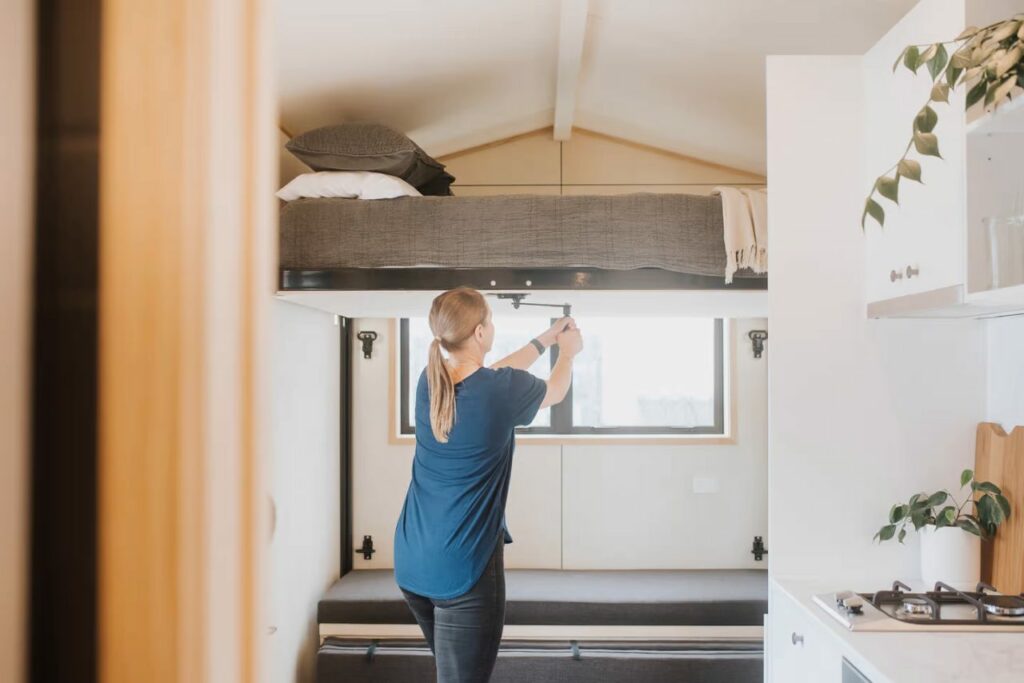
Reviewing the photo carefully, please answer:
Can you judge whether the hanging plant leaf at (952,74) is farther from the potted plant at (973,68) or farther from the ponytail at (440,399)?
the ponytail at (440,399)

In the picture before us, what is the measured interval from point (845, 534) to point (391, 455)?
243 cm

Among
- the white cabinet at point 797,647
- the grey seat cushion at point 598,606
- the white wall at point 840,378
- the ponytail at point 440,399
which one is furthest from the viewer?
the grey seat cushion at point 598,606

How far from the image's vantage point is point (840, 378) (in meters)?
2.20

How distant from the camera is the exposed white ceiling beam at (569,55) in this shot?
2396 mm

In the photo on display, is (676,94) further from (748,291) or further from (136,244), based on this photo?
(136,244)

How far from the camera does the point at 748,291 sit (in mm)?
2676

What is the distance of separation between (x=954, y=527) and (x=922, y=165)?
916mm

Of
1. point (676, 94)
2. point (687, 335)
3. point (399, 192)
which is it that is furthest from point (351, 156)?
point (687, 335)

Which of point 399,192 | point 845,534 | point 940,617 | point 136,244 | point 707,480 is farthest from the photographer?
point 707,480

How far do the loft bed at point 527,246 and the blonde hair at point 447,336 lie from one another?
26 centimetres

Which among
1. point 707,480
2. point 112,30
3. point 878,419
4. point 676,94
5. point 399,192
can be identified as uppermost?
point 676,94

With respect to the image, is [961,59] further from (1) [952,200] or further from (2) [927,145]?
(1) [952,200]

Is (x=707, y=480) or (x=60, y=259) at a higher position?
(x=60, y=259)

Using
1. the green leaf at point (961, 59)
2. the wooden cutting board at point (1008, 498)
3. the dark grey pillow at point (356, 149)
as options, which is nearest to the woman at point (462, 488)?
the dark grey pillow at point (356, 149)
